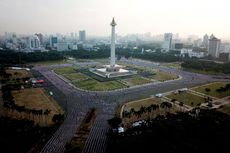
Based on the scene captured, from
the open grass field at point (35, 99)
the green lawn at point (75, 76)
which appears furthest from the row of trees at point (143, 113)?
the green lawn at point (75, 76)

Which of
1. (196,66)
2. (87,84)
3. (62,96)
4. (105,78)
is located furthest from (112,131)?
(196,66)

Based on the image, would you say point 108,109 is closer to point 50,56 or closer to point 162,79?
point 162,79

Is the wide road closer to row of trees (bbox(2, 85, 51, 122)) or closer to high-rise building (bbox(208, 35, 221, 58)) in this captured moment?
row of trees (bbox(2, 85, 51, 122))

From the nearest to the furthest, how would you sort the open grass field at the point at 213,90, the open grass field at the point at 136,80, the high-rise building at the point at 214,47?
the open grass field at the point at 213,90
the open grass field at the point at 136,80
the high-rise building at the point at 214,47

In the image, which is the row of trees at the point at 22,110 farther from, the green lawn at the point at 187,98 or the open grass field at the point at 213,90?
the open grass field at the point at 213,90

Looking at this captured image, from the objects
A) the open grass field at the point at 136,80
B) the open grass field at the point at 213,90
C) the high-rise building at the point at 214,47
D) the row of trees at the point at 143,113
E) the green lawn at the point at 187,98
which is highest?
the high-rise building at the point at 214,47

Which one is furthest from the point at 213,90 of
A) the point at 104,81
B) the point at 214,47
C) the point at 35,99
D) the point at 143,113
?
the point at 214,47
